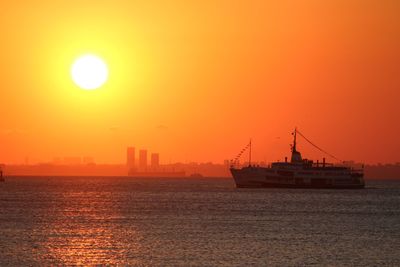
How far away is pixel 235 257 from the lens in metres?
72.1

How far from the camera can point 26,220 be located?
377ft

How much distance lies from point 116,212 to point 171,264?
7193cm

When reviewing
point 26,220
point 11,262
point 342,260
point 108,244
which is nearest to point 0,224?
point 26,220

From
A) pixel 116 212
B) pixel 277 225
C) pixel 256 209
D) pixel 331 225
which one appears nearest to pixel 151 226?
pixel 277 225

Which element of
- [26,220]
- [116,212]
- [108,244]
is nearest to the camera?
[108,244]

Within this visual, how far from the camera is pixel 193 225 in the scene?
106438mm

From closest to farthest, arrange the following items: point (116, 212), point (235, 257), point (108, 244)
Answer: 1. point (235, 257)
2. point (108, 244)
3. point (116, 212)

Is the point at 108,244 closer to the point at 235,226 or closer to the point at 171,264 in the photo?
the point at 171,264

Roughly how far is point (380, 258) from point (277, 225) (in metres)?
36.4

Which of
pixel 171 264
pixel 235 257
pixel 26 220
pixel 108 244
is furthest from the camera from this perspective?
pixel 26 220

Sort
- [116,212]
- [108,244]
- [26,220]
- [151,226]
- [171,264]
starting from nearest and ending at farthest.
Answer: [171,264] → [108,244] → [151,226] → [26,220] → [116,212]

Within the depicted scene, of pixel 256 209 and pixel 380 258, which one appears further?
pixel 256 209

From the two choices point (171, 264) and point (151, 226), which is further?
point (151, 226)

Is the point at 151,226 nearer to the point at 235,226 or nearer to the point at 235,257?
the point at 235,226
